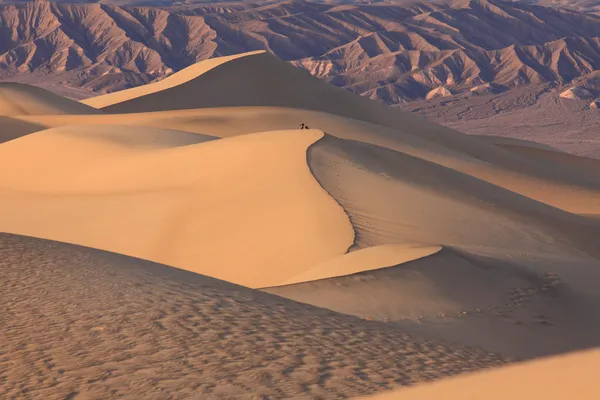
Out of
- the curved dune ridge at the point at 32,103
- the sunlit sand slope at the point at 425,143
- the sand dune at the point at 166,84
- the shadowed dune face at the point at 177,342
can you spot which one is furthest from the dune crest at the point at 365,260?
the sand dune at the point at 166,84

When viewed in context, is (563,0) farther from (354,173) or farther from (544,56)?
(354,173)

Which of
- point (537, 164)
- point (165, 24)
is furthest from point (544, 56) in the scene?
point (537, 164)

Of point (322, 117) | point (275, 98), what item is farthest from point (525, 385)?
point (275, 98)

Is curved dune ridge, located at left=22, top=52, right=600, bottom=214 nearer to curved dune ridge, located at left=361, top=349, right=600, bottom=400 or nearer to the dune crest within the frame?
the dune crest

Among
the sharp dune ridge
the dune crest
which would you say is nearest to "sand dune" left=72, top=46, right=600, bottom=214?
the sharp dune ridge

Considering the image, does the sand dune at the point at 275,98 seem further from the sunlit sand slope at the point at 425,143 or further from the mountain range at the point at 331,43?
the mountain range at the point at 331,43
